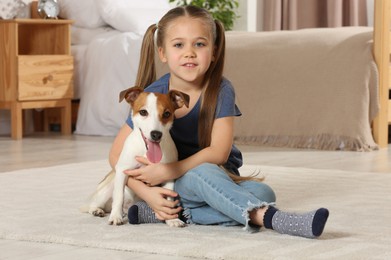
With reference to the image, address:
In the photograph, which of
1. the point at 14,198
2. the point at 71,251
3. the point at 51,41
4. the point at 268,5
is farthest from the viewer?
the point at 268,5

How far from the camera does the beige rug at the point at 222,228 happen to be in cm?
167

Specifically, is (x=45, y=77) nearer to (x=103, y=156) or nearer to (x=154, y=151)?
(x=103, y=156)

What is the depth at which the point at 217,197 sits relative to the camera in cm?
187

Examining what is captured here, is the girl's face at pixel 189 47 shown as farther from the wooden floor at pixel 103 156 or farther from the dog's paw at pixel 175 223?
the wooden floor at pixel 103 156

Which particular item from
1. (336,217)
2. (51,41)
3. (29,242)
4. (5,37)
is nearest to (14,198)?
(29,242)

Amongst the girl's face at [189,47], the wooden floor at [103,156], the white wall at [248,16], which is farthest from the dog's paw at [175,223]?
the white wall at [248,16]

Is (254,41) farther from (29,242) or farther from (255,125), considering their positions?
(29,242)

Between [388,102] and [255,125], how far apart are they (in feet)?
2.01

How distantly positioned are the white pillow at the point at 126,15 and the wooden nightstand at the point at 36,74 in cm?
23

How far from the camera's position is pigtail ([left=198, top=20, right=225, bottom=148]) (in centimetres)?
203

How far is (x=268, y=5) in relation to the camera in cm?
618

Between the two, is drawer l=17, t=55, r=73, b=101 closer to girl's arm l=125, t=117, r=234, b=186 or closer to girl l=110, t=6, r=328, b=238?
girl l=110, t=6, r=328, b=238

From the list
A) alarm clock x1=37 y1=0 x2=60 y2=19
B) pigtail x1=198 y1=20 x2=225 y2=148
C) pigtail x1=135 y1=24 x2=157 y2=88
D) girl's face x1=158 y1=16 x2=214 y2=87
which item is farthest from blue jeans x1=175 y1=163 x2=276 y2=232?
alarm clock x1=37 y1=0 x2=60 y2=19

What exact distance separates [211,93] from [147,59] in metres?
0.22
